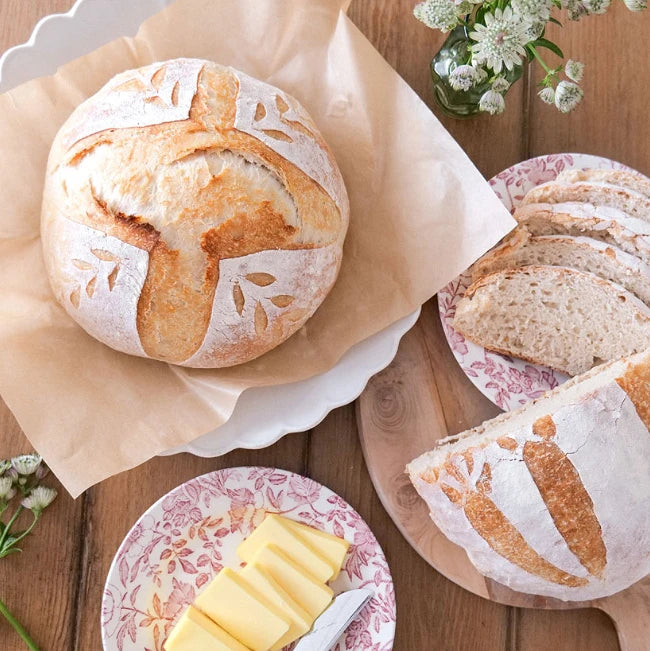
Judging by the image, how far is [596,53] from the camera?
5.38 ft

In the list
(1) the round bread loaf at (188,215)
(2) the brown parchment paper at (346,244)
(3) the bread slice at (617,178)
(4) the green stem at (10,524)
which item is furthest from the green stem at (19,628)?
(3) the bread slice at (617,178)

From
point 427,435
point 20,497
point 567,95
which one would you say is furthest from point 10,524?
point 567,95

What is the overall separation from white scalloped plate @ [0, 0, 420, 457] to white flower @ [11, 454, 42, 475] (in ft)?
1.13

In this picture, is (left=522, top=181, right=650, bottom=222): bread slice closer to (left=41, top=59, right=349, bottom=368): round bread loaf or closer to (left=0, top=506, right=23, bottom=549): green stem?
(left=41, top=59, right=349, bottom=368): round bread loaf

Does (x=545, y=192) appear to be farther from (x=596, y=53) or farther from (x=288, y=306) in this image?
(x=288, y=306)

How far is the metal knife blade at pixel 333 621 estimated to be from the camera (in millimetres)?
1411

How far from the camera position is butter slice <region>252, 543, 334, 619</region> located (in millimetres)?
1417

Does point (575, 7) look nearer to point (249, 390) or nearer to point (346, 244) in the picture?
point (346, 244)

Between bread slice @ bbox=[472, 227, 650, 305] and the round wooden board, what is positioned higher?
bread slice @ bbox=[472, 227, 650, 305]

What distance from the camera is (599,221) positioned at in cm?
145

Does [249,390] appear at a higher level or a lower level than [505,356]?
higher

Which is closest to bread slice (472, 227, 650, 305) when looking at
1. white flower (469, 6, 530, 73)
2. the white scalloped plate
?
the white scalloped plate

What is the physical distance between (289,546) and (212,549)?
151 millimetres

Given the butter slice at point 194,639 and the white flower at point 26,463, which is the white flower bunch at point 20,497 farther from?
the butter slice at point 194,639
